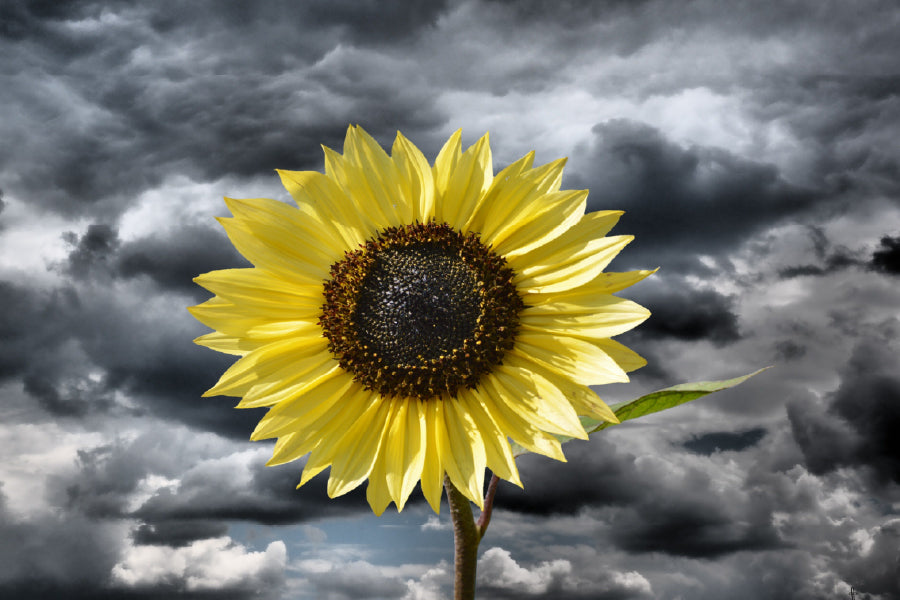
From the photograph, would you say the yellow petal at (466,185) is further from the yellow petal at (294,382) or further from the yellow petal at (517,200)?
the yellow petal at (294,382)

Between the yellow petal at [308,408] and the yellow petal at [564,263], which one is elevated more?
the yellow petal at [564,263]

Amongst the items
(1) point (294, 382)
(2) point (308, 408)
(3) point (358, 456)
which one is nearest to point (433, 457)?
(3) point (358, 456)

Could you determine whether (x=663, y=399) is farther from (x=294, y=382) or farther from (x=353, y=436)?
(x=294, y=382)

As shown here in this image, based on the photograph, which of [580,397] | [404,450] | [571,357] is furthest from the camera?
[404,450]

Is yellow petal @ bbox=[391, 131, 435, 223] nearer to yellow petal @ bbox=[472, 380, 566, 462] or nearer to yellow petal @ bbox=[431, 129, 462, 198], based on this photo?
yellow petal @ bbox=[431, 129, 462, 198]

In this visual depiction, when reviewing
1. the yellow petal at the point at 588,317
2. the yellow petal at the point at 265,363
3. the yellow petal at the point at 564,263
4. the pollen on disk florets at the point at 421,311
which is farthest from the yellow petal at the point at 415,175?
the yellow petal at the point at 265,363

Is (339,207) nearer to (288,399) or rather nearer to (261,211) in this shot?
(261,211)
